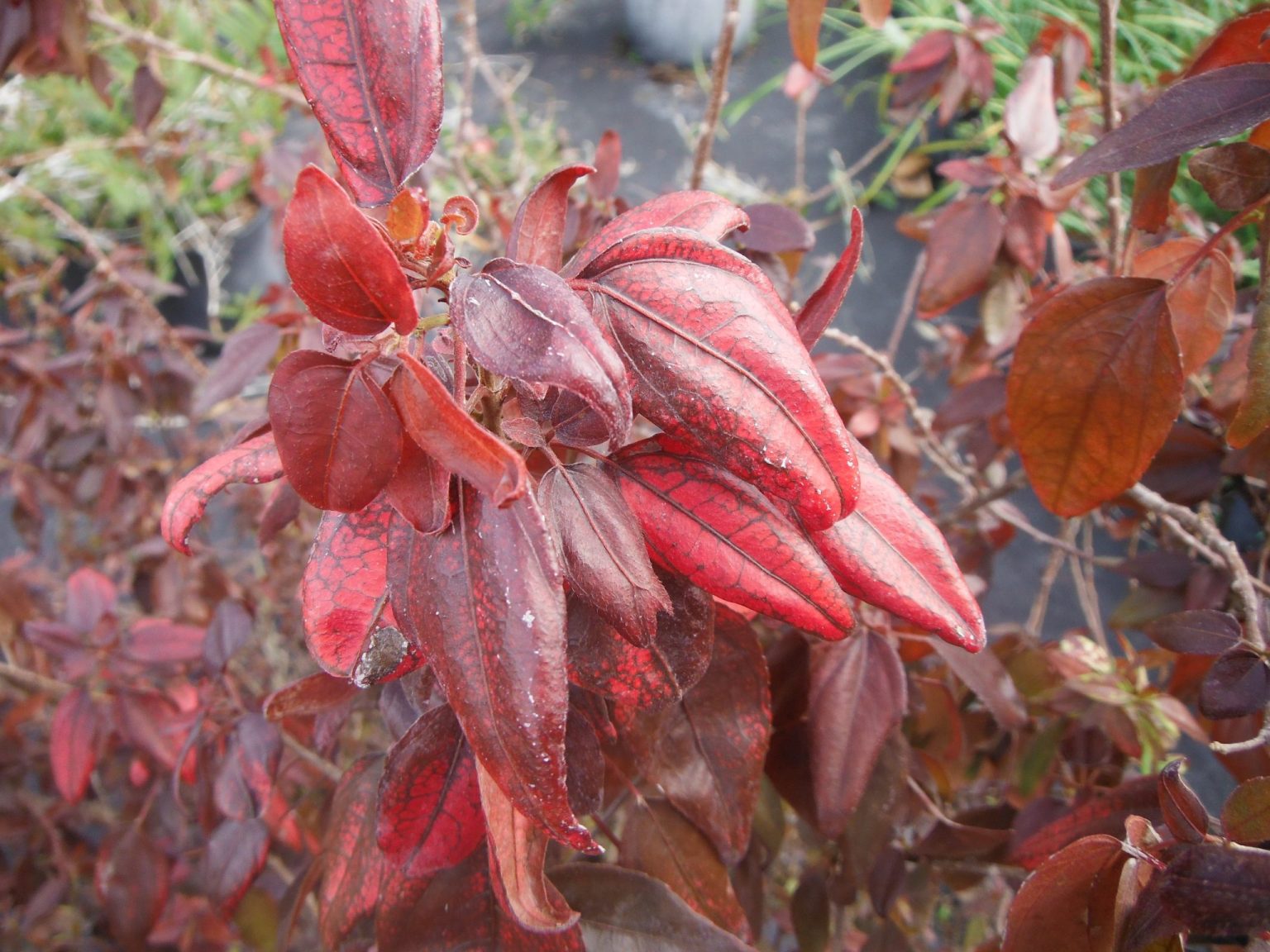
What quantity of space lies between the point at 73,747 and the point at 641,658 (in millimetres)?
913

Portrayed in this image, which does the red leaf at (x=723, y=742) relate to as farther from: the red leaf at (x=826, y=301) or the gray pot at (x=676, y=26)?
the gray pot at (x=676, y=26)

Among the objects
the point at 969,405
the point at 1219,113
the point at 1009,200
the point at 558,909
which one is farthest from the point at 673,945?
the point at 1009,200

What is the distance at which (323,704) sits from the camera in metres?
0.66

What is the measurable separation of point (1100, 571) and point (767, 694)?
2074mm

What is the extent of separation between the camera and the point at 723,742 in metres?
0.60

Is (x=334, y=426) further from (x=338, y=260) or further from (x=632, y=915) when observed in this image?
(x=632, y=915)

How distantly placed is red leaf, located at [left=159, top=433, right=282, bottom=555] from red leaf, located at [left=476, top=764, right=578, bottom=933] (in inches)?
8.2

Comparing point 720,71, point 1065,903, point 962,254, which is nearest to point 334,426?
point 1065,903

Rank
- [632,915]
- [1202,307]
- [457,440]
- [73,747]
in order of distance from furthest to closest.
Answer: [73,747] < [1202,307] < [632,915] < [457,440]

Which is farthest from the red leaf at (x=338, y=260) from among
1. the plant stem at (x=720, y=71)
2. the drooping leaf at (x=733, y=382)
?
the plant stem at (x=720, y=71)

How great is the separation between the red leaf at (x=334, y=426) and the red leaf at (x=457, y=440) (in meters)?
0.04

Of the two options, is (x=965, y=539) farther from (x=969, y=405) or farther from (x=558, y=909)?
(x=558, y=909)

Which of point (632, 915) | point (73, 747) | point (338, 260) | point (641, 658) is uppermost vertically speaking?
point (338, 260)

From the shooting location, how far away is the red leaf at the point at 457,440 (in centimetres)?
31
